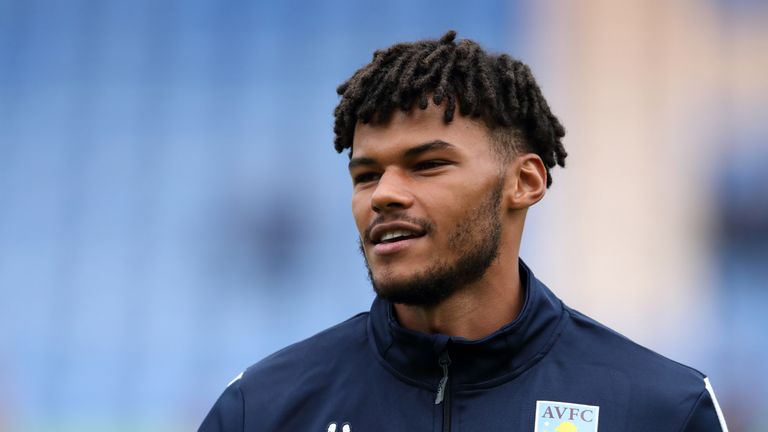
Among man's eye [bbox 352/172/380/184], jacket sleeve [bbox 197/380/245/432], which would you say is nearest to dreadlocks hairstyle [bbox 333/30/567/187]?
man's eye [bbox 352/172/380/184]

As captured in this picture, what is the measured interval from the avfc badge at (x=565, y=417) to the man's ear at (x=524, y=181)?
44cm

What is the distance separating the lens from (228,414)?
200 centimetres

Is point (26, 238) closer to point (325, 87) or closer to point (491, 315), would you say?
point (325, 87)

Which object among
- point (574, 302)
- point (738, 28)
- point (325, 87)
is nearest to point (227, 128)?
point (325, 87)

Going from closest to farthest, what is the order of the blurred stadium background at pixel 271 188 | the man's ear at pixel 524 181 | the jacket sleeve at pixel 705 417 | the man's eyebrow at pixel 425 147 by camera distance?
the jacket sleeve at pixel 705 417, the man's eyebrow at pixel 425 147, the man's ear at pixel 524 181, the blurred stadium background at pixel 271 188

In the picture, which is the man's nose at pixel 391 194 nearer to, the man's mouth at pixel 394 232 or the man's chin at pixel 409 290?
the man's mouth at pixel 394 232

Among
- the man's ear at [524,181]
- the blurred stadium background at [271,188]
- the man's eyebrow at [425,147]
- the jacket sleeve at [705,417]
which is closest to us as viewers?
the jacket sleeve at [705,417]

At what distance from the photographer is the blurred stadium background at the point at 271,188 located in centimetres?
423

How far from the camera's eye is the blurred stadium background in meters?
4.23

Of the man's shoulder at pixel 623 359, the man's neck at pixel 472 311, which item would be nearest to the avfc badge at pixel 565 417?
the man's shoulder at pixel 623 359

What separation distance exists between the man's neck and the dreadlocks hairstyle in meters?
0.28

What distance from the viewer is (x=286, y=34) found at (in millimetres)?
4844

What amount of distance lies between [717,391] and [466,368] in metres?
2.41

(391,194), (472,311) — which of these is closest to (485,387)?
(472,311)
